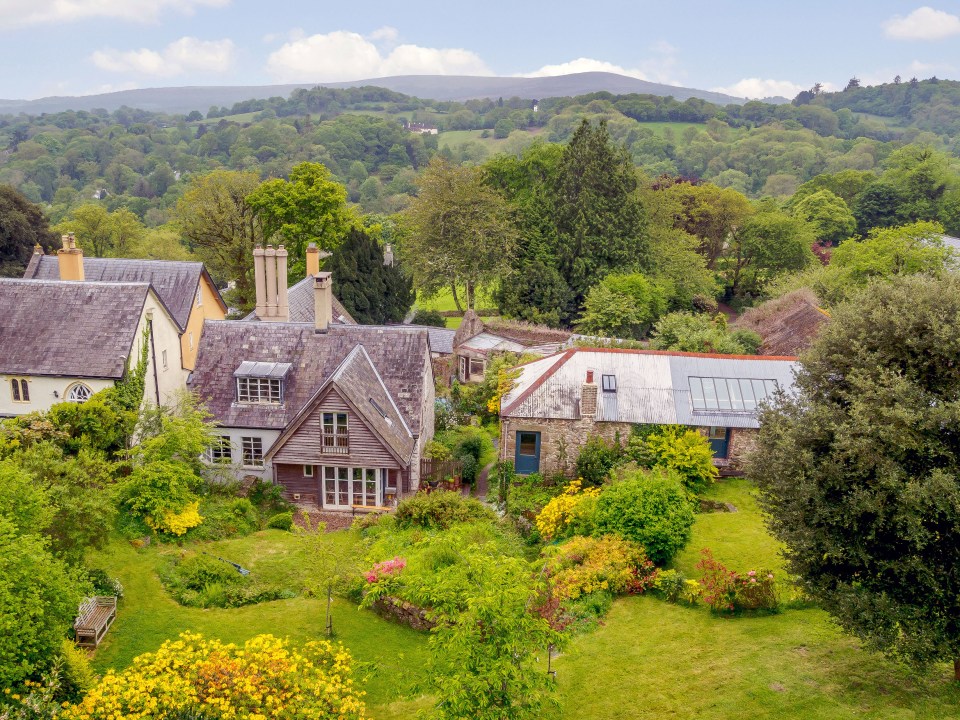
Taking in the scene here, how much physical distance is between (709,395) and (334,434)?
1538 centimetres

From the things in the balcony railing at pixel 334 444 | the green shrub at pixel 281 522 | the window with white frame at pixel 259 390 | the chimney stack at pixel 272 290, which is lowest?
the green shrub at pixel 281 522

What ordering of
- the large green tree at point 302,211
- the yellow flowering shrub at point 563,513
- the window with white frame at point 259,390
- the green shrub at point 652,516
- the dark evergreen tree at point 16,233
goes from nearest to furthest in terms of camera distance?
1. the green shrub at point 652,516
2. the yellow flowering shrub at point 563,513
3. the window with white frame at point 259,390
4. the dark evergreen tree at point 16,233
5. the large green tree at point 302,211

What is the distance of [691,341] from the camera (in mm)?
40719

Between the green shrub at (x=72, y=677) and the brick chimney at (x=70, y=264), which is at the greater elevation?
the brick chimney at (x=70, y=264)

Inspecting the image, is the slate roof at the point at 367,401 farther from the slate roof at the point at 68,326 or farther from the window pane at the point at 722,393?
the window pane at the point at 722,393

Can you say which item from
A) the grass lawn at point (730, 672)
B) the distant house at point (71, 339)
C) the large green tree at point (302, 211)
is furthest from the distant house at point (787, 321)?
the distant house at point (71, 339)

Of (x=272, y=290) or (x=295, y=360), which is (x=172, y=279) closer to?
(x=272, y=290)

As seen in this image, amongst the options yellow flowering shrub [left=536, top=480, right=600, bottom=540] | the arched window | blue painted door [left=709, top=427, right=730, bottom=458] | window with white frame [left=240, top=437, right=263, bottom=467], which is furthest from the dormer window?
blue painted door [left=709, top=427, right=730, bottom=458]

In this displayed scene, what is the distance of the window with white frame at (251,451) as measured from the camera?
32.0 m

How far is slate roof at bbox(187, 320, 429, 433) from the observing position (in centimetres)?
3219

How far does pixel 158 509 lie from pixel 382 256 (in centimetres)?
3355

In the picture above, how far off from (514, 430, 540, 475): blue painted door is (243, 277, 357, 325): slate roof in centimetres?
1618

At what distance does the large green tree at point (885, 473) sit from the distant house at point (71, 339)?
2527 centimetres

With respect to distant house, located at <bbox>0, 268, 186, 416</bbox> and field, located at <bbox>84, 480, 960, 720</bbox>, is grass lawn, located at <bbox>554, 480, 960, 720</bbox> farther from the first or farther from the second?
distant house, located at <bbox>0, 268, 186, 416</bbox>
